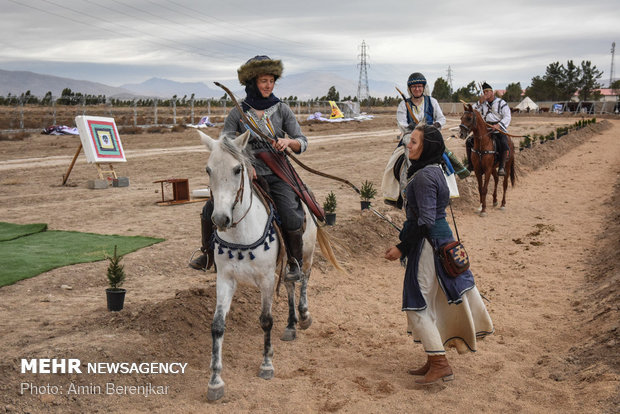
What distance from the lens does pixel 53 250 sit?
9.86 meters

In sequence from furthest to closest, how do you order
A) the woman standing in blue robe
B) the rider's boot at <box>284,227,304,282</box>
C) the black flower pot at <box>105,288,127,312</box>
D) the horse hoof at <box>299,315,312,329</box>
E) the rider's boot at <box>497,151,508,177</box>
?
1. the rider's boot at <box>497,151,508,177</box>
2. the horse hoof at <box>299,315,312,329</box>
3. the black flower pot at <box>105,288,127,312</box>
4. the rider's boot at <box>284,227,304,282</box>
5. the woman standing in blue robe

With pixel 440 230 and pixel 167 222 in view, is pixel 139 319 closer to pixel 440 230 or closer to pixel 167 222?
pixel 440 230

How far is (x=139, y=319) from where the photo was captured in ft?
21.1

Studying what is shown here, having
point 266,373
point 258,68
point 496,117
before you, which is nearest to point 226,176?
point 258,68

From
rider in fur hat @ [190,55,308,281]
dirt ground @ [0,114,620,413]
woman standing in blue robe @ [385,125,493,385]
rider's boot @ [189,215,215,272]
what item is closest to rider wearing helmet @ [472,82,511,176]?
dirt ground @ [0,114,620,413]

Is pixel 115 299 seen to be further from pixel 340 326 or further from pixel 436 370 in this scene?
pixel 436 370

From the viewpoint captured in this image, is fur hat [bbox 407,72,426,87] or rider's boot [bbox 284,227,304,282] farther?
fur hat [bbox 407,72,426,87]

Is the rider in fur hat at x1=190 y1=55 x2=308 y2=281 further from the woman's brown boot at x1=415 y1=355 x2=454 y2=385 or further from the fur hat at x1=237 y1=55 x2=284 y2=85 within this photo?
the woman's brown boot at x1=415 y1=355 x2=454 y2=385

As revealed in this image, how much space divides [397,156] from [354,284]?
2212mm

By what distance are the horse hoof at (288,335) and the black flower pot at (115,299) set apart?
1.93m

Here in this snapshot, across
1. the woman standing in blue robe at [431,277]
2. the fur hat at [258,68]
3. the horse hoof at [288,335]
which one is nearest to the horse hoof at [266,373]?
the horse hoof at [288,335]

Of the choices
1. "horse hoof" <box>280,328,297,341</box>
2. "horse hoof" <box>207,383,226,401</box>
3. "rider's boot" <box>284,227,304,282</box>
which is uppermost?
"rider's boot" <box>284,227,304,282</box>

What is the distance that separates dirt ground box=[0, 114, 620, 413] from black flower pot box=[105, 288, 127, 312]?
0.11 meters

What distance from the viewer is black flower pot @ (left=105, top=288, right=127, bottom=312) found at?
6770mm
